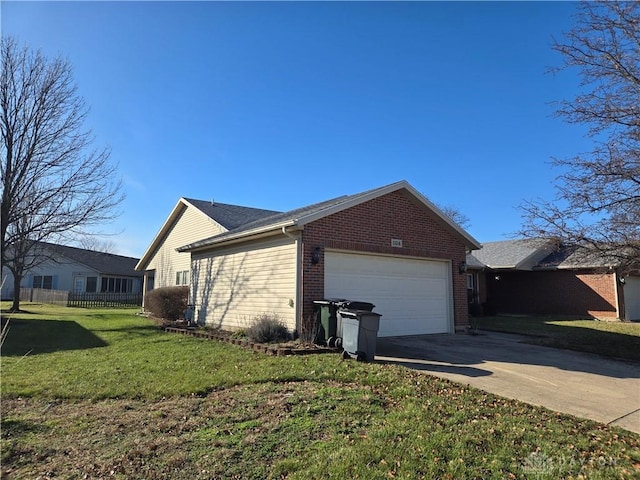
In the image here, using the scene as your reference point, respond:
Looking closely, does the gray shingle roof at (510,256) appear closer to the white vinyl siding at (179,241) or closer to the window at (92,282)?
the white vinyl siding at (179,241)

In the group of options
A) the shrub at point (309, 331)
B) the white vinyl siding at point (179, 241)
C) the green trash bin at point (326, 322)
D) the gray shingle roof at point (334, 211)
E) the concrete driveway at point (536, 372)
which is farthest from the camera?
the white vinyl siding at point (179, 241)

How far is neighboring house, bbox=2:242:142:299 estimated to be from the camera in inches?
1518

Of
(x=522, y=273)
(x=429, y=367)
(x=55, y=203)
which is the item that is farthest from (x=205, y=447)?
(x=522, y=273)

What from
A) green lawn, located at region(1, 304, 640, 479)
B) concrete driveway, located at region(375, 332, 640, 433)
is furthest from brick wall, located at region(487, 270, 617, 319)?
green lawn, located at region(1, 304, 640, 479)

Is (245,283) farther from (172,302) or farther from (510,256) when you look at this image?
(510,256)

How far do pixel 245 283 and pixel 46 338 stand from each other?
640cm

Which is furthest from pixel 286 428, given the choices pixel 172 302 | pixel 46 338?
pixel 172 302

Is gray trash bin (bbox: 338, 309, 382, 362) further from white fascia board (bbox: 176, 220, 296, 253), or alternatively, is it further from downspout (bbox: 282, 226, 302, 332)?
white fascia board (bbox: 176, 220, 296, 253)

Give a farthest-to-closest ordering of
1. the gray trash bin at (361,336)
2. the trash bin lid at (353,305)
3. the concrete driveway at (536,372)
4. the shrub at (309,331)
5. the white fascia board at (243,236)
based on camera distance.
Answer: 1. the white fascia board at (243,236)
2. the shrub at (309,331)
3. the trash bin lid at (353,305)
4. the gray trash bin at (361,336)
5. the concrete driveway at (536,372)

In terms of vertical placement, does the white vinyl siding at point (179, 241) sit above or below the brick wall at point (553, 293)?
above

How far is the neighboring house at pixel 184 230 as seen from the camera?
67.5 feet

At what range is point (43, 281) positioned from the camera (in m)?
42.3

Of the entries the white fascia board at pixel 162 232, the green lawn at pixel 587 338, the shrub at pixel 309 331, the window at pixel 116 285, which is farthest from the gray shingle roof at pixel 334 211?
the window at pixel 116 285

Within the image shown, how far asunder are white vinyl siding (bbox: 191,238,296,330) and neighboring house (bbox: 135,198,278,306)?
3.26m
